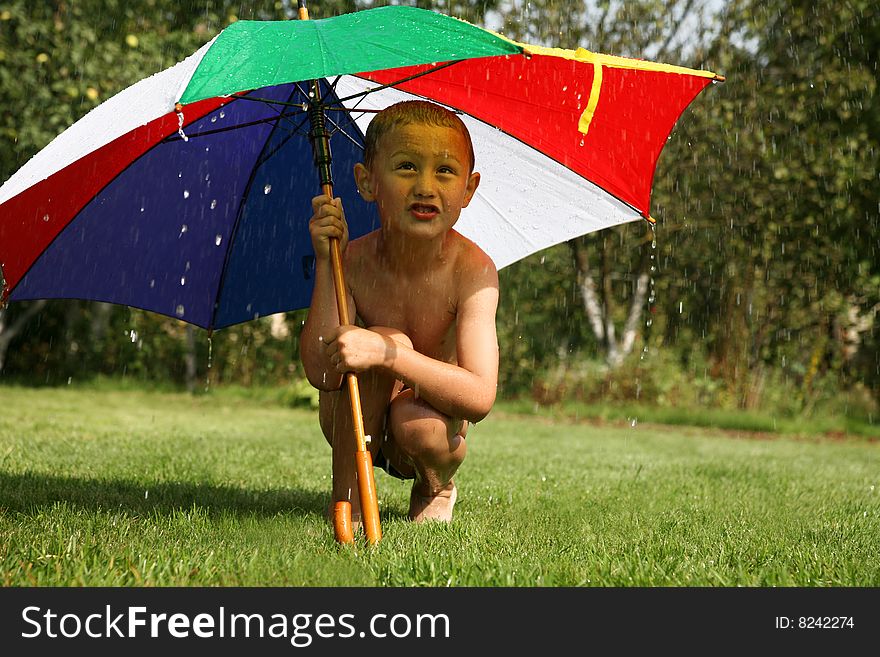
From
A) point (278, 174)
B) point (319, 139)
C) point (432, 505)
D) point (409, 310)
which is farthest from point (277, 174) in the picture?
point (432, 505)

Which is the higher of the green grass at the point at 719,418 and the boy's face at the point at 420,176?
the boy's face at the point at 420,176

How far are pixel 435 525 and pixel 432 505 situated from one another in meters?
0.13

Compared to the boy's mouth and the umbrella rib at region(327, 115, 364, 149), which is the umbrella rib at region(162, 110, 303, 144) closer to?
the umbrella rib at region(327, 115, 364, 149)

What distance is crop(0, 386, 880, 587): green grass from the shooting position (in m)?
2.62

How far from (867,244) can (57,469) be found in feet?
26.6

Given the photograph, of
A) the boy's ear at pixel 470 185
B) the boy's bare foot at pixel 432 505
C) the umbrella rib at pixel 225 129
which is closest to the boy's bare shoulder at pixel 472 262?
the boy's ear at pixel 470 185

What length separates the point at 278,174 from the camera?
369cm

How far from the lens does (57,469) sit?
4836 millimetres

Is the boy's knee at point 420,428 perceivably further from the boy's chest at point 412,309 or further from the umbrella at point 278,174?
the umbrella at point 278,174

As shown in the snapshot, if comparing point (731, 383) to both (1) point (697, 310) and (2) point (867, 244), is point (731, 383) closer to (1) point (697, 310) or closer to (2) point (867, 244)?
(1) point (697, 310)

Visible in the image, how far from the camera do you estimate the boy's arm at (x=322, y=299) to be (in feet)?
9.84

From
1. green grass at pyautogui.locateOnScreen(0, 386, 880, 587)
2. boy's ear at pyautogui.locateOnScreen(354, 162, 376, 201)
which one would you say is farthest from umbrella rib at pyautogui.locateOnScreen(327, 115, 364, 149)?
green grass at pyautogui.locateOnScreen(0, 386, 880, 587)

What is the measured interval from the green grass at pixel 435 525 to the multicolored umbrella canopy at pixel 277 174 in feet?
3.07

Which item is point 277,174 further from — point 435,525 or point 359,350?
point 435,525
